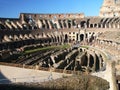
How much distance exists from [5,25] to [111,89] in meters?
65.2

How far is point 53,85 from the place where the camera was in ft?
74.4

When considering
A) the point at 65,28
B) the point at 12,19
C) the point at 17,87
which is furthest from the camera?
the point at 65,28

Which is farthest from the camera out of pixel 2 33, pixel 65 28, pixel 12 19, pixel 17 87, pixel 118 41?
pixel 65 28

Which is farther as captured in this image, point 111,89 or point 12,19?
point 12,19

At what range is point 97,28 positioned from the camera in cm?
9381

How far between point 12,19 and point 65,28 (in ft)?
58.7

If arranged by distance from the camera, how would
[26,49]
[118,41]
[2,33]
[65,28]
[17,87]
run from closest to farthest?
[17,87], [118,41], [26,49], [2,33], [65,28]

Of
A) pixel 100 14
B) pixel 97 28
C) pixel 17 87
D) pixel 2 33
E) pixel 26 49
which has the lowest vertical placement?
pixel 17 87

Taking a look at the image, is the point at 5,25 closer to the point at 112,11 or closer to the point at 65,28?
the point at 65,28

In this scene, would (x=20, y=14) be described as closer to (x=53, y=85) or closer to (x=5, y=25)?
(x=5, y=25)

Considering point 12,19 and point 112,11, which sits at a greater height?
point 112,11

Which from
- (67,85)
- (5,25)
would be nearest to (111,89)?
(67,85)

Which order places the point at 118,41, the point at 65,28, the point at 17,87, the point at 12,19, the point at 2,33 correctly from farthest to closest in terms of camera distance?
the point at 65,28 < the point at 12,19 < the point at 2,33 < the point at 118,41 < the point at 17,87

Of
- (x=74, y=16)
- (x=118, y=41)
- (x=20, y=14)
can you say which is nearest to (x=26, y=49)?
(x=118, y=41)
